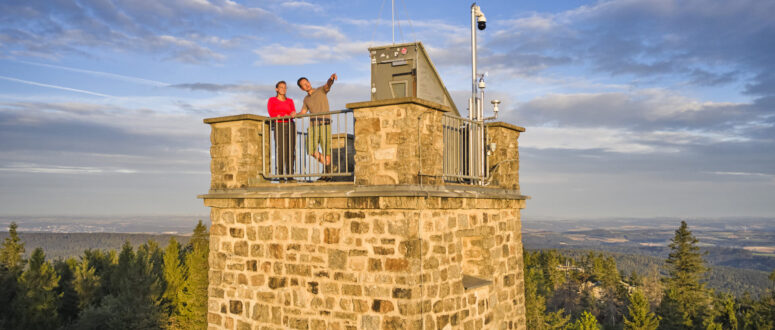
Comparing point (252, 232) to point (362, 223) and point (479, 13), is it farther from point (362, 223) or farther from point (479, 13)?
point (479, 13)

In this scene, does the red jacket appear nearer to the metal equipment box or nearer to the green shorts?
the green shorts

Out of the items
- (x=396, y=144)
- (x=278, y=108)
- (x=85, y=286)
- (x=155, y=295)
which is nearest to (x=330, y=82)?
(x=278, y=108)

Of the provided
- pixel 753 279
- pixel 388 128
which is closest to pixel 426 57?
pixel 388 128

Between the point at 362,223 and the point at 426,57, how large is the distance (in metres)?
3.46

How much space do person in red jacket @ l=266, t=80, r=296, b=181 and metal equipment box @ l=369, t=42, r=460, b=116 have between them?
1.40 meters

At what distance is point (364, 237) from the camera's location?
7141 millimetres

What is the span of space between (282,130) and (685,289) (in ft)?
238

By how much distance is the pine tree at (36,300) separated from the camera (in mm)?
39250

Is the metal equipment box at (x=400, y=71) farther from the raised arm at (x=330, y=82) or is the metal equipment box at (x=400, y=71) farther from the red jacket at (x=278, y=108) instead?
the red jacket at (x=278, y=108)

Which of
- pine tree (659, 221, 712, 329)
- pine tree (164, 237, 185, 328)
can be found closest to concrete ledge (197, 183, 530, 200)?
pine tree (164, 237, 185, 328)

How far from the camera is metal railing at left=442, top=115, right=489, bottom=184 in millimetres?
8328

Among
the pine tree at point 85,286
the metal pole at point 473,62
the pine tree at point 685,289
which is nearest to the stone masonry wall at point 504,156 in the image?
the metal pole at point 473,62

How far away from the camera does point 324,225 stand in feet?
24.6

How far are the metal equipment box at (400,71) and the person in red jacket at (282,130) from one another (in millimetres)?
1403
